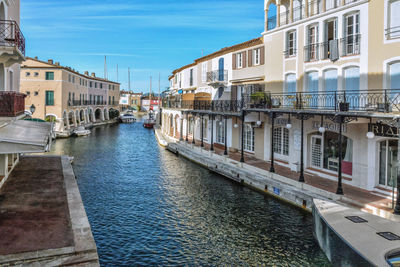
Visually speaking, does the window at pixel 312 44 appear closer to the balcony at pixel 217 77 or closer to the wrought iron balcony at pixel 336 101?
the wrought iron balcony at pixel 336 101

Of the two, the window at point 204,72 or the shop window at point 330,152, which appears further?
the window at point 204,72

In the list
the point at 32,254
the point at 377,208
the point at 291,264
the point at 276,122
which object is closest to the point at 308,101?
the point at 276,122

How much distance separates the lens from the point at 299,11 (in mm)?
21500

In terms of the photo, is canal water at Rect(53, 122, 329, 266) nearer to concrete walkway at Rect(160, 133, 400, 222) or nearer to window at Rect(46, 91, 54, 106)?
concrete walkway at Rect(160, 133, 400, 222)

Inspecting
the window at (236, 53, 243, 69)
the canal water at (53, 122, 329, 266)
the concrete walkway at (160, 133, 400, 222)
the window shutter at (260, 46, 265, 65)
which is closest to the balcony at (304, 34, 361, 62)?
the window shutter at (260, 46, 265, 65)

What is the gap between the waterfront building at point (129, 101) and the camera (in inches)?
5271

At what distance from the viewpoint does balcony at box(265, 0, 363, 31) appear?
18928 millimetres

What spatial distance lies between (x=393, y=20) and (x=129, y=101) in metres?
129

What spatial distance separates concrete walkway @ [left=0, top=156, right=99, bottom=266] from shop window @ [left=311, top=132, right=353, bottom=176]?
46.7ft

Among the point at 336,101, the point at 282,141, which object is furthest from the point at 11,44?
the point at 282,141

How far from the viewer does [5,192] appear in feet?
45.4

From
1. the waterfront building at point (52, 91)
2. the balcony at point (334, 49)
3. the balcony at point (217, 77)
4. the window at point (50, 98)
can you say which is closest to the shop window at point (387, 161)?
the balcony at point (334, 49)

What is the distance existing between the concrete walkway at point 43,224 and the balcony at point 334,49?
15.4 meters

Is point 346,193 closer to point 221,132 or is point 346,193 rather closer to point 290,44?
point 290,44
